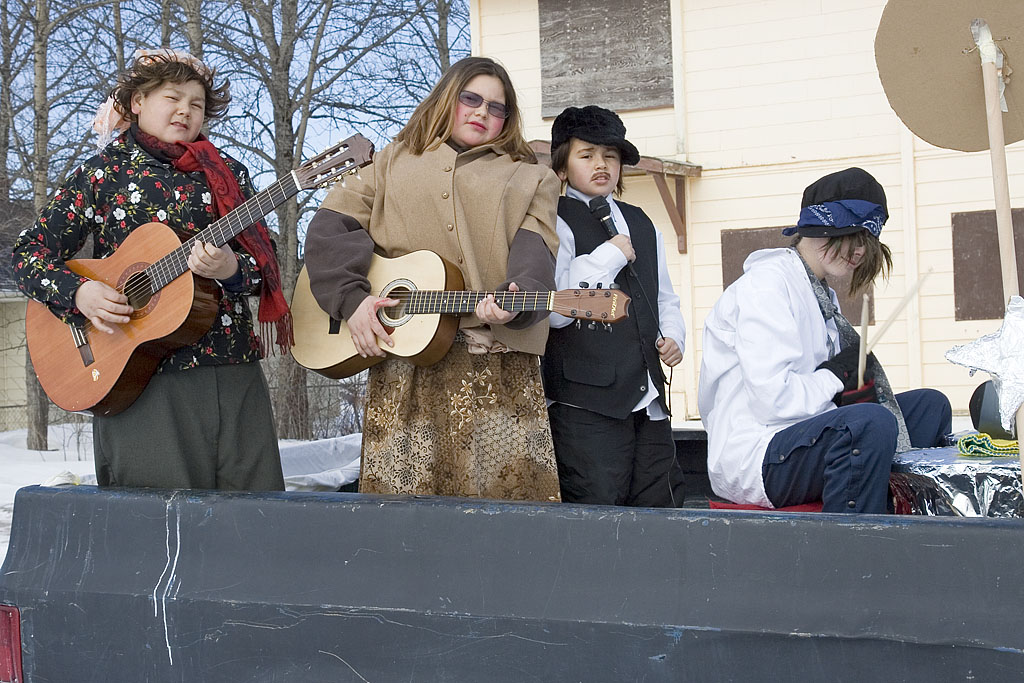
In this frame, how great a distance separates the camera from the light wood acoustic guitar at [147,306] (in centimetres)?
250

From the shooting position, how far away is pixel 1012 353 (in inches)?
66.8

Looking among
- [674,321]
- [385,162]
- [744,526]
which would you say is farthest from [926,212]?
[744,526]

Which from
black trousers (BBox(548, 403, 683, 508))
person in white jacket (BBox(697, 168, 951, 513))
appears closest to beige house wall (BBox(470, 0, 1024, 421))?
person in white jacket (BBox(697, 168, 951, 513))

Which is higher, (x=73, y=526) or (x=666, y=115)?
(x=666, y=115)

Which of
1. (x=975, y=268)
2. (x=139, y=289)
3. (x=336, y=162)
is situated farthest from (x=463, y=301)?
(x=975, y=268)

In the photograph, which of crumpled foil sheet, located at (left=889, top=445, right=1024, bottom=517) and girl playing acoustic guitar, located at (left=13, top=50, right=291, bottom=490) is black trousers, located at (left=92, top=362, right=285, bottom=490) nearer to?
girl playing acoustic guitar, located at (left=13, top=50, right=291, bottom=490)

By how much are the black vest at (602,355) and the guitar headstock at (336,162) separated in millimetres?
663

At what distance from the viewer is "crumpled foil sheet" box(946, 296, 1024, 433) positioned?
5.52ft

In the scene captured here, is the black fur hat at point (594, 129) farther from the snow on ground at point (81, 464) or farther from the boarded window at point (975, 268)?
the boarded window at point (975, 268)

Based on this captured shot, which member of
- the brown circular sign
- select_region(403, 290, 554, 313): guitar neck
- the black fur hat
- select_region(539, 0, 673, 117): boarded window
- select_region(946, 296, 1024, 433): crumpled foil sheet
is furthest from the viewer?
select_region(539, 0, 673, 117): boarded window

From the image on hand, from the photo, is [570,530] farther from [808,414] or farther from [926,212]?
[926,212]

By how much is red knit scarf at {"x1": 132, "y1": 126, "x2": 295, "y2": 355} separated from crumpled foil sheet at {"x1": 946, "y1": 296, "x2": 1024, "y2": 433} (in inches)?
66.2

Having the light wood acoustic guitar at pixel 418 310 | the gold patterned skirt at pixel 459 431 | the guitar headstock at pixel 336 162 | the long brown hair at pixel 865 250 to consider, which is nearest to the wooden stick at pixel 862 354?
the long brown hair at pixel 865 250

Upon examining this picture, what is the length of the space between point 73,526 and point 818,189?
2023mm
